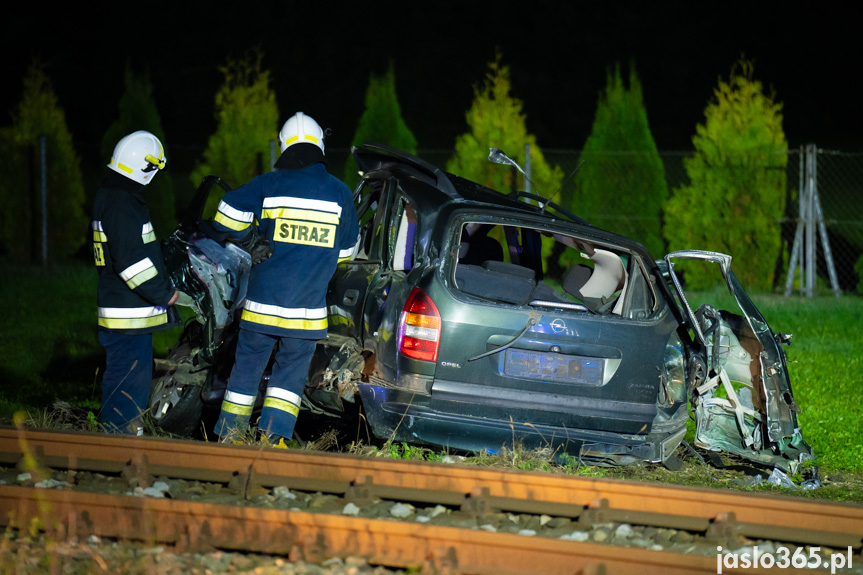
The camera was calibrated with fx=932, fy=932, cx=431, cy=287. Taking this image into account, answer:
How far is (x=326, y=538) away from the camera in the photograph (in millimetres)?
3801

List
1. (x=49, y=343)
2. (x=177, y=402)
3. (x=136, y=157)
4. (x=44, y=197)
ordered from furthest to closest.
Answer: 1. (x=44, y=197)
2. (x=49, y=343)
3. (x=177, y=402)
4. (x=136, y=157)

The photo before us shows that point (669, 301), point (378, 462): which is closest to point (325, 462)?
point (378, 462)

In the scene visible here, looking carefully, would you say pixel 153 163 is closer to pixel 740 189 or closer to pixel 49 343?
pixel 49 343

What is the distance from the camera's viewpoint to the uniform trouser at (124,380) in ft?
17.9

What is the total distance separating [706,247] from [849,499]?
372 inches

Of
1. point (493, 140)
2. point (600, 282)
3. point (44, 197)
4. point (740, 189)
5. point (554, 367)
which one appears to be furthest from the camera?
point (44, 197)

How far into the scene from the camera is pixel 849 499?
5.29 m

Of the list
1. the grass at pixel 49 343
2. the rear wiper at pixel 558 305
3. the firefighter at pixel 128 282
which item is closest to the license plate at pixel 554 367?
the rear wiper at pixel 558 305

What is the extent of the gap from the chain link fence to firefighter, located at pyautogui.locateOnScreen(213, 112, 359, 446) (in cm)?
786

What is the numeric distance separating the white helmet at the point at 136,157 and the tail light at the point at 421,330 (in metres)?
1.75

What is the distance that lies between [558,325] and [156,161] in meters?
2.49

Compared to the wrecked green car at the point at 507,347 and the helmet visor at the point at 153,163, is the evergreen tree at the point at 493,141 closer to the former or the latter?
the wrecked green car at the point at 507,347

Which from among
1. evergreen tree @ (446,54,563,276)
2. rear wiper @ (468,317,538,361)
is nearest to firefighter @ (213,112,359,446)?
rear wiper @ (468,317,538,361)

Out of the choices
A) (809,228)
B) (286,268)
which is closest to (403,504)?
(286,268)
